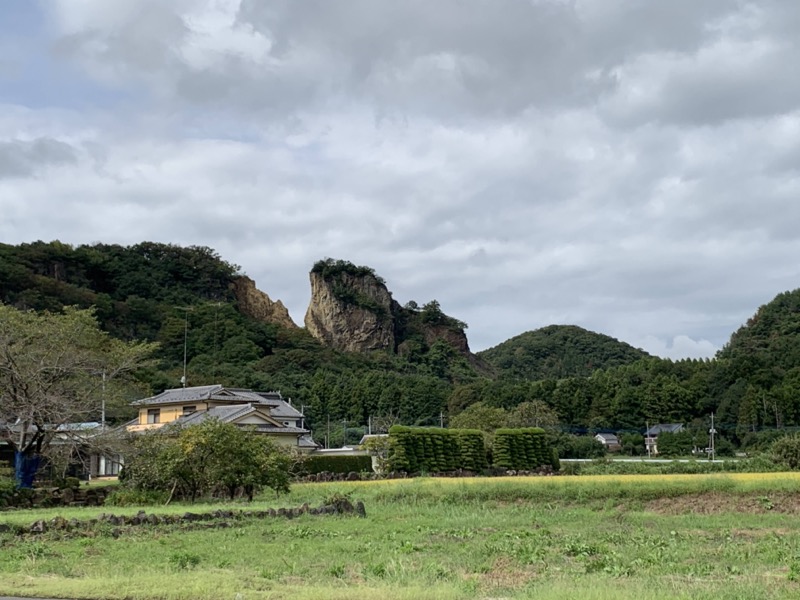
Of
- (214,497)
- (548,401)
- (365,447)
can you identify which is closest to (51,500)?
(214,497)

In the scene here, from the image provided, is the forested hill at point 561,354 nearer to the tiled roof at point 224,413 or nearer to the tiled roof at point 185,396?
the tiled roof at point 185,396

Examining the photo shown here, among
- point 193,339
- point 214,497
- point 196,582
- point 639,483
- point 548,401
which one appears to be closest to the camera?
point 196,582

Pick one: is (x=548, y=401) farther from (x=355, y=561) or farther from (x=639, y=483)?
(x=355, y=561)

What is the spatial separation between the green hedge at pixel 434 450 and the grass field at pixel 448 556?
17.7m

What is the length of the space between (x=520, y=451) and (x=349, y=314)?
2903 inches

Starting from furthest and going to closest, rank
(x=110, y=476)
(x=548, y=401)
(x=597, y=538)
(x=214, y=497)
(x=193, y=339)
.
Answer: (x=193, y=339), (x=548, y=401), (x=110, y=476), (x=214, y=497), (x=597, y=538)

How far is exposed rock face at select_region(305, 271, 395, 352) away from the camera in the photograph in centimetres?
11919

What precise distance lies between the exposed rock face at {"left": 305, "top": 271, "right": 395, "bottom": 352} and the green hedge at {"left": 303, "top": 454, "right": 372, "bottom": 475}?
233 ft

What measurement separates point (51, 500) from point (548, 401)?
58.4m

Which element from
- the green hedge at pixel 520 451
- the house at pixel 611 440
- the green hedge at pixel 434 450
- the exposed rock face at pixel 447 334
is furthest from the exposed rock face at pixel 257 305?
the green hedge at pixel 434 450

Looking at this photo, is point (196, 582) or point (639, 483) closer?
point (196, 582)

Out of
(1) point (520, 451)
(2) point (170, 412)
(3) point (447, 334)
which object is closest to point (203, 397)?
(2) point (170, 412)

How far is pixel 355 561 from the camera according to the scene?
12883mm

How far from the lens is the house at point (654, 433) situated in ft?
246
